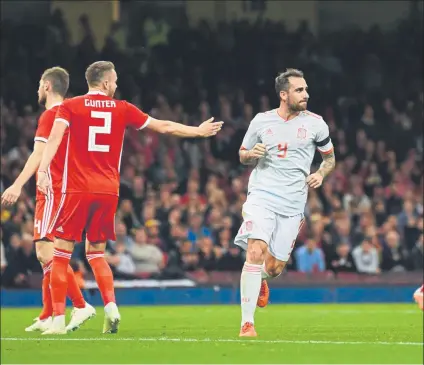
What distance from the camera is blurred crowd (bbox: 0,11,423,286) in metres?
21.3

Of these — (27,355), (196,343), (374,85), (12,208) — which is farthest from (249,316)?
(374,85)

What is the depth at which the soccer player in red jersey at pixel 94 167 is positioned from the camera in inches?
444

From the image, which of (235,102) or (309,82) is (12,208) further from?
(309,82)

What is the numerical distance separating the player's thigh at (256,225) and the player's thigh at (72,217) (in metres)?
1.31

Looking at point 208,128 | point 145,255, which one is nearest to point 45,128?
point 208,128

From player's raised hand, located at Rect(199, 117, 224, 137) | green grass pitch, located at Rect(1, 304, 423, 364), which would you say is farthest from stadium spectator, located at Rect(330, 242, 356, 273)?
player's raised hand, located at Rect(199, 117, 224, 137)

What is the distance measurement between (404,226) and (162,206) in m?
4.17

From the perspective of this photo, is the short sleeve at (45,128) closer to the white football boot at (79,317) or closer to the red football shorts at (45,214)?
the red football shorts at (45,214)

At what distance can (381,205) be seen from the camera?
2378cm

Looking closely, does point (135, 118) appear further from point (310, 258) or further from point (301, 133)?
point (310, 258)

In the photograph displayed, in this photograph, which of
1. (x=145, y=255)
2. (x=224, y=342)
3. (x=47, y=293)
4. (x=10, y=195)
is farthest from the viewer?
(x=145, y=255)

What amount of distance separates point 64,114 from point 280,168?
73.9 inches

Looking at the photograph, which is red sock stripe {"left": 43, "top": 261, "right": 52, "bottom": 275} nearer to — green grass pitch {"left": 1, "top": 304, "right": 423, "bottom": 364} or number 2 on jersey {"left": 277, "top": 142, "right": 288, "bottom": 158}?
green grass pitch {"left": 1, "top": 304, "right": 423, "bottom": 364}

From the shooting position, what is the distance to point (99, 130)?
11289 mm
